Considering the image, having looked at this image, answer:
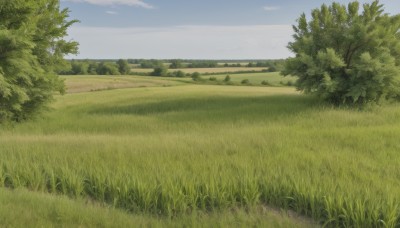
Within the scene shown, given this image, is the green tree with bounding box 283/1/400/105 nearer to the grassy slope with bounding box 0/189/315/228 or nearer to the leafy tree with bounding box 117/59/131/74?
the grassy slope with bounding box 0/189/315/228

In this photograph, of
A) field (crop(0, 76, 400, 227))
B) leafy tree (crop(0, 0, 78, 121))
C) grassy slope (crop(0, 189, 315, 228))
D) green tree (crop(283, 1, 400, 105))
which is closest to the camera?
grassy slope (crop(0, 189, 315, 228))

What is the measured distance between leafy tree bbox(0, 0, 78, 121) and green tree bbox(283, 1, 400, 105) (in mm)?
10803

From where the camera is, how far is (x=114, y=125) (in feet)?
45.3

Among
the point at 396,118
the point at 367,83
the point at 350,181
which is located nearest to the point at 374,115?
the point at 396,118

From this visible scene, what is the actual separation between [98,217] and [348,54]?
49.4 feet

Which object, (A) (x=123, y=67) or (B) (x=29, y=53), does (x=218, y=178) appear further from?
(A) (x=123, y=67)

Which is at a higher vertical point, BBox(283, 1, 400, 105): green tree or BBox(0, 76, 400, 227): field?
BBox(283, 1, 400, 105): green tree

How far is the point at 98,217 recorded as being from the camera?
4.33 metres

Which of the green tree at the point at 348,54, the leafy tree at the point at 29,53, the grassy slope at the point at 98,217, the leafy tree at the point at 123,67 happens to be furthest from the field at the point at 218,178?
the leafy tree at the point at 123,67

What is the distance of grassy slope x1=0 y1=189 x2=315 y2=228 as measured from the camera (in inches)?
164

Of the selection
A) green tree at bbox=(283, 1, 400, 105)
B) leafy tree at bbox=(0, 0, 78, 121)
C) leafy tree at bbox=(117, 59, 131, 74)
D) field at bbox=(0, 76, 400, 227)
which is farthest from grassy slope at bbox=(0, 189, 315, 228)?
leafy tree at bbox=(117, 59, 131, 74)

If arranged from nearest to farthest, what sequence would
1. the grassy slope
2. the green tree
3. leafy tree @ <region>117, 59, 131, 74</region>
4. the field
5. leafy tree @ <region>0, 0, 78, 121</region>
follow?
the grassy slope, the field, leafy tree @ <region>0, 0, 78, 121</region>, the green tree, leafy tree @ <region>117, 59, 131, 74</region>

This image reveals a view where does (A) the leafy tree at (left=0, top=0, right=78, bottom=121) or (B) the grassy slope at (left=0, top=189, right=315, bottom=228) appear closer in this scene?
(B) the grassy slope at (left=0, top=189, right=315, bottom=228)

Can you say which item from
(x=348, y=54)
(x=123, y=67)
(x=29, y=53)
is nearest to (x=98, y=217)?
(x=29, y=53)
